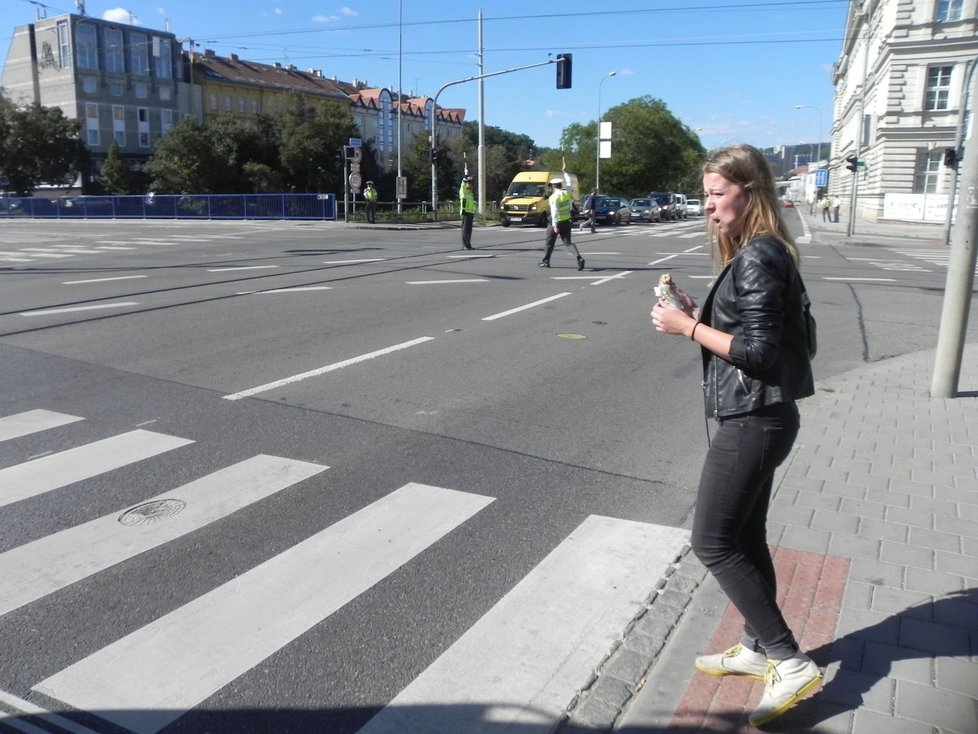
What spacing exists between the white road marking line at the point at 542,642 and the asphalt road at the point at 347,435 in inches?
3.0

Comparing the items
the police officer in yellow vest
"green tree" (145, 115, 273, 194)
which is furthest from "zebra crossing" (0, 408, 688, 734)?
"green tree" (145, 115, 273, 194)

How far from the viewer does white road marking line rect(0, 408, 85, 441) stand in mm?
6062

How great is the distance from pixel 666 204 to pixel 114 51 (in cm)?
5197

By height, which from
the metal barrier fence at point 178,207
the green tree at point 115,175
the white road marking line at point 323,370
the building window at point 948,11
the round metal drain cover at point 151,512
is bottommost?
the round metal drain cover at point 151,512

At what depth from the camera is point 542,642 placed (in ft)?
11.2

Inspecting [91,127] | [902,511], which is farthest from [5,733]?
[91,127]

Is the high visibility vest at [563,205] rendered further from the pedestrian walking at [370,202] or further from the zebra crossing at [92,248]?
the pedestrian walking at [370,202]

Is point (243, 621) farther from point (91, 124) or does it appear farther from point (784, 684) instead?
point (91, 124)

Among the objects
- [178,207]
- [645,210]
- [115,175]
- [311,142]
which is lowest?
[178,207]

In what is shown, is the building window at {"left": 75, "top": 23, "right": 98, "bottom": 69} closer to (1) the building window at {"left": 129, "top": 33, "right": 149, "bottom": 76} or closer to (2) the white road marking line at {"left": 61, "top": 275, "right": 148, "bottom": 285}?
(1) the building window at {"left": 129, "top": 33, "right": 149, "bottom": 76}

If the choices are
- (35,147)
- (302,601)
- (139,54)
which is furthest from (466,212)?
(139,54)

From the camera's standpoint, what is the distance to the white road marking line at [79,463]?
16.5 feet

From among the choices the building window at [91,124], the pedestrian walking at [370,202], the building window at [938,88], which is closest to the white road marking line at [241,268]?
the pedestrian walking at [370,202]

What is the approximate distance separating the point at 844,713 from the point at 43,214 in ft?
190
